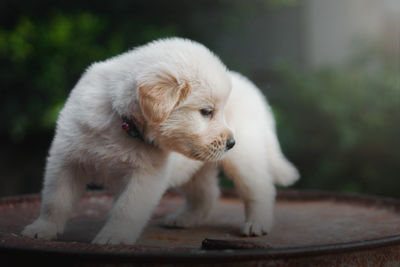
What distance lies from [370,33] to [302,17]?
843 mm

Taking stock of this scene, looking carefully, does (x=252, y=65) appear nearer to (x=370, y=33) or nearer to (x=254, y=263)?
(x=370, y=33)

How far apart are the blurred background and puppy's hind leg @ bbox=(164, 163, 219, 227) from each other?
1.89m

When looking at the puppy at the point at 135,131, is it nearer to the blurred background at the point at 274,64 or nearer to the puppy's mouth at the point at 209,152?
the puppy's mouth at the point at 209,152

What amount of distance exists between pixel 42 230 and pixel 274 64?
13.1 feet

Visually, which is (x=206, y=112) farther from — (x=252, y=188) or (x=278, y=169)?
(x=278, y=169)

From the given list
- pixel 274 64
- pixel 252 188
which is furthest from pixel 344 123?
pixel 252 188

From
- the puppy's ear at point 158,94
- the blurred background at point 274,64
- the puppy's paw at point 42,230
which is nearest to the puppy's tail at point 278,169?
the puppy's ear at point 158,94

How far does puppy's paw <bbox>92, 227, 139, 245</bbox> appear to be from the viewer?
2.17 m

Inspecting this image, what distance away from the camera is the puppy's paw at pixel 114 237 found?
2.17 meters

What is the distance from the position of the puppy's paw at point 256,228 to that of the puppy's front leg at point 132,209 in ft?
1.96

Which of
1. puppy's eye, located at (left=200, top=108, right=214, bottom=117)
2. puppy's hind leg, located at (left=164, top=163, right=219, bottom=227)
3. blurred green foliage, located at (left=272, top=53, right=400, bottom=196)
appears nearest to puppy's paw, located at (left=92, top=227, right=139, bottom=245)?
puppy's eye, located at (left=200, top=108, right=214, bottom=117)

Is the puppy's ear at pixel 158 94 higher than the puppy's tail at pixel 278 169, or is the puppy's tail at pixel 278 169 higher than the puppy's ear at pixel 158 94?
the puppy's tail at pixel 278 169

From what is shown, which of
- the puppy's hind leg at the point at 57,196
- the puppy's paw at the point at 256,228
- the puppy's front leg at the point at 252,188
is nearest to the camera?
the puppy's hind leg at the point at 57,196

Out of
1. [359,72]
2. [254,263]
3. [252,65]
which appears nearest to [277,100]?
[252,65]
